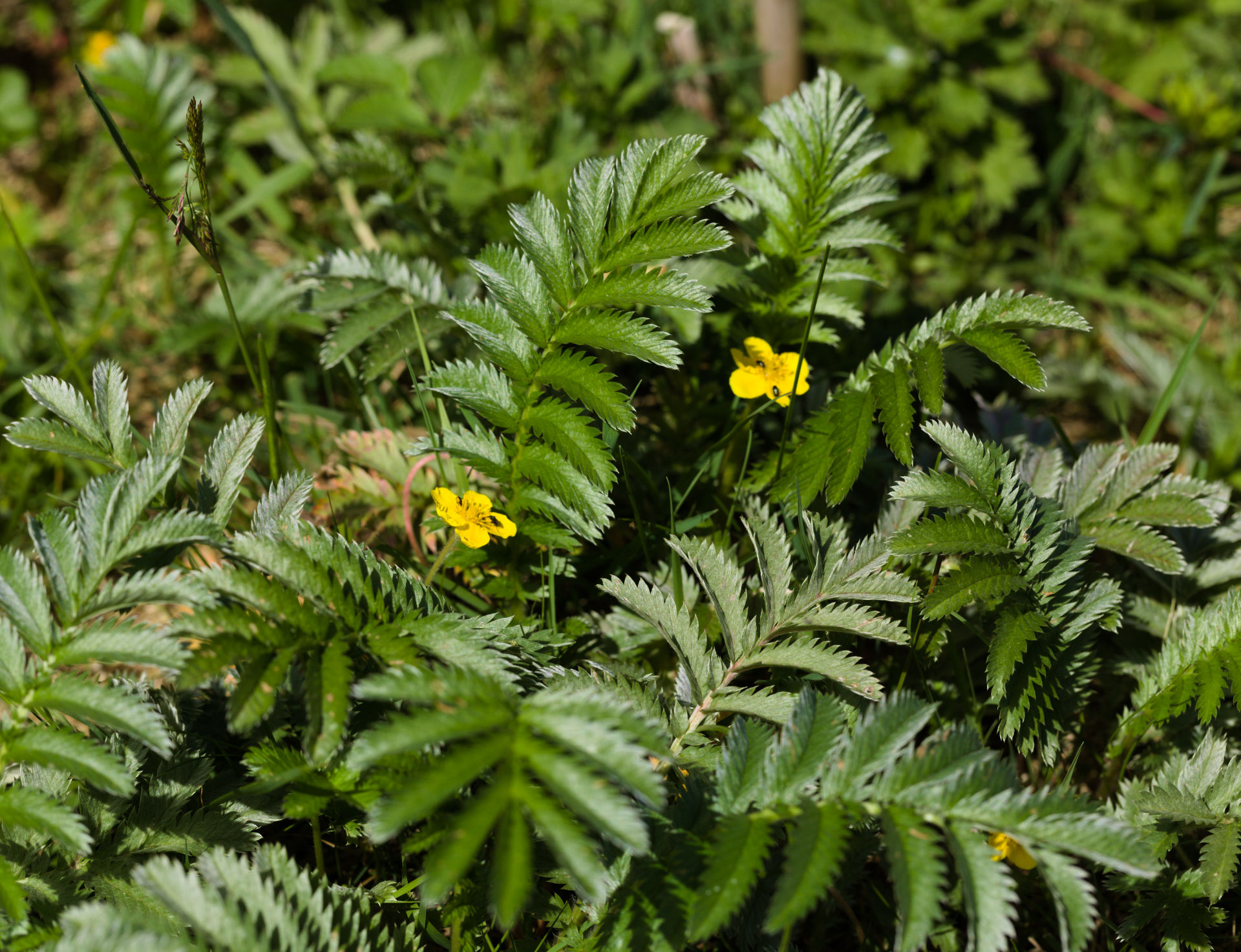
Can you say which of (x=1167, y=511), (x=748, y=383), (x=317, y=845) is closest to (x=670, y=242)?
(x=748, y=383)

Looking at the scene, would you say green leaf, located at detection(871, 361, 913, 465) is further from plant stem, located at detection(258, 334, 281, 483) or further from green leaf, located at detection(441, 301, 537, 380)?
plant stem, located at detection(258, 334, 281, 483)

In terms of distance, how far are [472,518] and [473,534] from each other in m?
0.03

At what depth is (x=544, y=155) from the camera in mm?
2703

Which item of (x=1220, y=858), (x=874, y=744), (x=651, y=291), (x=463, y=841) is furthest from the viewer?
(x=651, y=291)

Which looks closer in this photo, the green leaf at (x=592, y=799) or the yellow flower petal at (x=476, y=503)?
the green leaf at (x=592, y=799)

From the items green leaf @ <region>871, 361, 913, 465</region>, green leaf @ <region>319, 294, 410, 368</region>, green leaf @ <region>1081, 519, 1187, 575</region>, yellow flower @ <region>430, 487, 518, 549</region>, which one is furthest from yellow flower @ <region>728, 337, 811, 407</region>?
green leaf @ <region>319, 294, 410, 368</region>

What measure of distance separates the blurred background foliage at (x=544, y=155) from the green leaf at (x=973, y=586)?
955mm

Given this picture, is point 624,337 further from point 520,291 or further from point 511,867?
point 511,867

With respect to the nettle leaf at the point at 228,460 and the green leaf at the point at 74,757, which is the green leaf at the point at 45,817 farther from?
the nettle leaf at the point at 228,460

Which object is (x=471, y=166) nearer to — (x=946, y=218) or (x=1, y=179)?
(x=946, y=218)

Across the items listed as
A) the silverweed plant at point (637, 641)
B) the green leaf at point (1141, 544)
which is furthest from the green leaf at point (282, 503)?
the green leaf at point (1141, 544)

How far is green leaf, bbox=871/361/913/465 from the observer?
5.07 ft

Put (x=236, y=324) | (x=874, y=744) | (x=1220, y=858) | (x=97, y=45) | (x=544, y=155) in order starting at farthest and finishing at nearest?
(x=97, y=45) < (x=544, y=155) < (x=236, y=324) < (x=1220, y=858) < (x=874, y=744)

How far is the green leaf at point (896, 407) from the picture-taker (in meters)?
1.54
